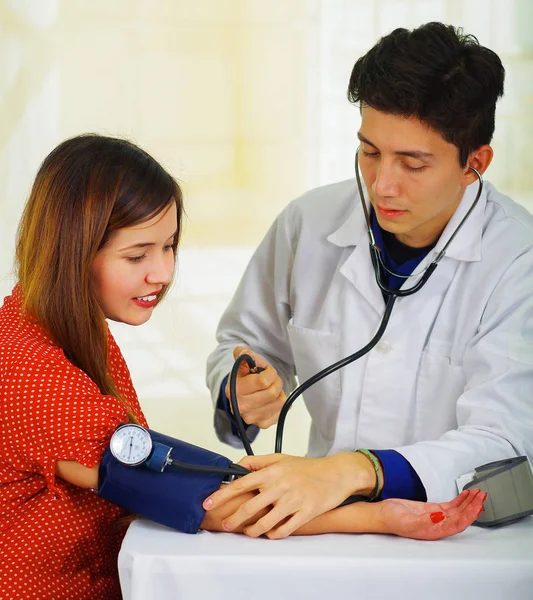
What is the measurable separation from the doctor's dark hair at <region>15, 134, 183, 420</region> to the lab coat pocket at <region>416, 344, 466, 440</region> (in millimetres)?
Result: 595

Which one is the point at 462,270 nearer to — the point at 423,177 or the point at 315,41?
the point at 423,177

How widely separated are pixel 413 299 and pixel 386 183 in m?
0.26

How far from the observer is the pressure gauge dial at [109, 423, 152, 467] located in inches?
46.9

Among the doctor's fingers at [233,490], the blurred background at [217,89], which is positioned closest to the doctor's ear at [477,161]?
the doctor's fingers at [233,490]

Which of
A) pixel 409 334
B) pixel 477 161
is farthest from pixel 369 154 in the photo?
pixel 409 334

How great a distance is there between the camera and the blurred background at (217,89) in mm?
3277

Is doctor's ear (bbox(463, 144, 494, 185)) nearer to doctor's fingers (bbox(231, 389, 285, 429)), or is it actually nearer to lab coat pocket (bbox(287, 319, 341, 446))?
lab coat pocket (bbox(287, 319, 341, 446))

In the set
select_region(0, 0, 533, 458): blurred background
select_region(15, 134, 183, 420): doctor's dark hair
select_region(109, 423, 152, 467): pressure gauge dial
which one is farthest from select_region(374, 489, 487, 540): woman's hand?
select_region(0, 0, 533, 458): blurred background

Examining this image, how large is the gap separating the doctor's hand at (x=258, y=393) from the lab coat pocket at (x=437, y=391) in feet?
0.90

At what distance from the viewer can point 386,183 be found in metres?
1.54

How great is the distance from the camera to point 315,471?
126cm

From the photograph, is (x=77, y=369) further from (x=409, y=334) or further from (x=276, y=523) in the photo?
(x=409, y=334)

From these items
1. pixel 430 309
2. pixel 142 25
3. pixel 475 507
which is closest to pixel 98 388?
pixel 475 507

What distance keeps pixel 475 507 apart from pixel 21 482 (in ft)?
2.22
